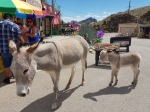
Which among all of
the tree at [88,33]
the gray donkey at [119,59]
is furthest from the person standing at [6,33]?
the tree at [88,33]

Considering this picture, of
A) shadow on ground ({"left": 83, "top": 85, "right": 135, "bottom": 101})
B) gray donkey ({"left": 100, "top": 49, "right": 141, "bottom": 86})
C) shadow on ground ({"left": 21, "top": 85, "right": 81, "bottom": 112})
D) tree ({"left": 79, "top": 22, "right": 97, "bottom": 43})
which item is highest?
tree ({"left": 79, "top": 22, "right": 97, "bottom": 43})

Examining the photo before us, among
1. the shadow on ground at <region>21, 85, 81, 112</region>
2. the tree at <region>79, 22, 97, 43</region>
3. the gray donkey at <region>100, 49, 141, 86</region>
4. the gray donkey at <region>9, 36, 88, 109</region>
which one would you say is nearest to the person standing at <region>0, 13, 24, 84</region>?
the gray donkey at <region>9, 36, 88, 109</region>

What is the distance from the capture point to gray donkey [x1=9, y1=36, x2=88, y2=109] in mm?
3621

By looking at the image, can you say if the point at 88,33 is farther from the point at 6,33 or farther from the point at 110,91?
the point at 110,91

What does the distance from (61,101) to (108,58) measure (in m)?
2.13

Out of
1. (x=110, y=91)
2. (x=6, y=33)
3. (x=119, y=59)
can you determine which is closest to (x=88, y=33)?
(x=119, y=59)

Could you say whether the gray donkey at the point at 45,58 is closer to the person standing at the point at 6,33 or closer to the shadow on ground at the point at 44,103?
the shadow on ground at the point at 44,103

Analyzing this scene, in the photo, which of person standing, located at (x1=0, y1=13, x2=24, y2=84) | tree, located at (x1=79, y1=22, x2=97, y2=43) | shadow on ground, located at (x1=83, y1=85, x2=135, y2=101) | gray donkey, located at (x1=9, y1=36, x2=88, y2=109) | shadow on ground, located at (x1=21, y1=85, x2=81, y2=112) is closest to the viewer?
gray donkey, located at (x1=9, y1=36, x2=88, y2=109)

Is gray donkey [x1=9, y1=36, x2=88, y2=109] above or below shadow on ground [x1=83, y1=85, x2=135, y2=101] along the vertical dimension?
above

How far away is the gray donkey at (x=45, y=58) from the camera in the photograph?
3621mm

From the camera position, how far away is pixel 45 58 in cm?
443

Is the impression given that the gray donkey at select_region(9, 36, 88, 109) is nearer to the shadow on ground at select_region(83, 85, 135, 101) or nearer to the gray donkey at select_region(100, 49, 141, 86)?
the gray donkey at select_region(100, 49, 141, 86)

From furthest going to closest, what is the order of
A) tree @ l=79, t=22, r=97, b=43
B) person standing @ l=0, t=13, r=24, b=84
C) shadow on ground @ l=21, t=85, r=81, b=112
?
tree @ l=79, t=22, r=97, b=43 → person standing @ l=0, t=13, r=24, b=84 → shadow on ground @ l=21, t=85, r=81, b=112

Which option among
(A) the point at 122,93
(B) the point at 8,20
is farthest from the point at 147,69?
(B) the point at 8,20
